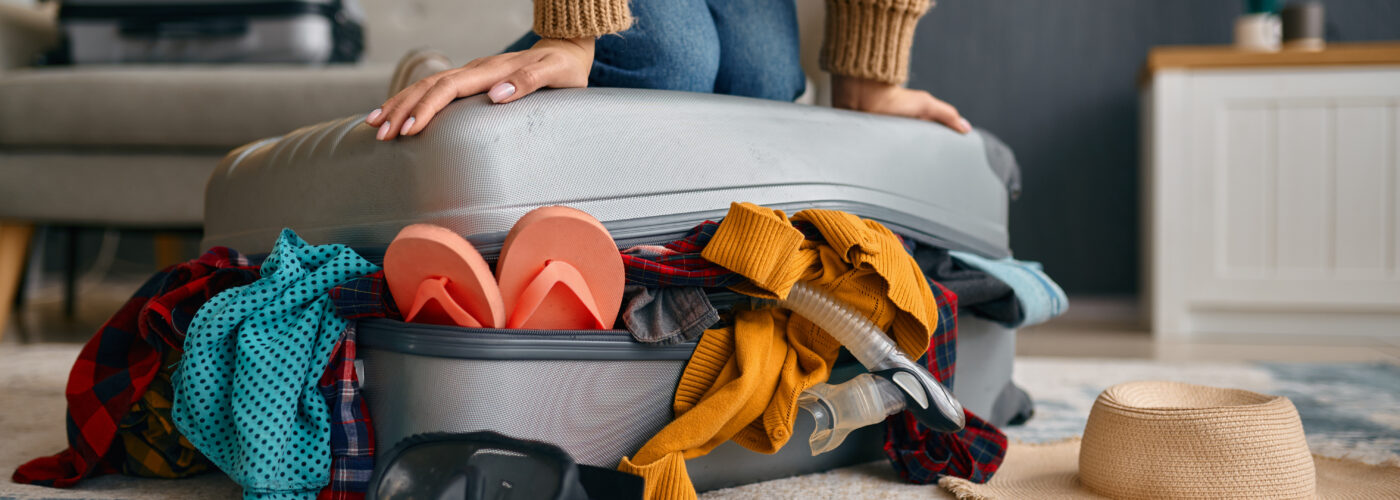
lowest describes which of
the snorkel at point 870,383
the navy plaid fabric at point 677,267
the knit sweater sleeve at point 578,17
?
the snorkel at point 870,383

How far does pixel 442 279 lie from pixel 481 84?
145 millimetres

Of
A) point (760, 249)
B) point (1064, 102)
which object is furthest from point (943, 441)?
point (1064, 102)

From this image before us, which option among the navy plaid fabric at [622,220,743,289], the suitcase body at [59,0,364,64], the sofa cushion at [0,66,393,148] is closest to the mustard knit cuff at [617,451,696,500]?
the navy plaid fabric at [622,220,743,289]

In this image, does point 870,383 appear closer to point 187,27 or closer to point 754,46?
point 754,46

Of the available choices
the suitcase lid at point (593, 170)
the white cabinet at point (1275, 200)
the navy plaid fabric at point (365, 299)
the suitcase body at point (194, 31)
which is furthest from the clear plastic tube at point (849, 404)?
the white cabinet at point (1275, 200)

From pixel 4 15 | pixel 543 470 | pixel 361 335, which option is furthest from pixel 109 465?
pixel 4 15

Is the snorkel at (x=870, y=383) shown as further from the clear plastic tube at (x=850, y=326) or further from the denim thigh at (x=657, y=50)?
the denim thigh at (x=657, y=50)

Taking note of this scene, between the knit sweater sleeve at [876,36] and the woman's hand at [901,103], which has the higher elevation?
the knit sweater sleeve at [876,36]

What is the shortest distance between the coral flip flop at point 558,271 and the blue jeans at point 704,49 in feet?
0.86

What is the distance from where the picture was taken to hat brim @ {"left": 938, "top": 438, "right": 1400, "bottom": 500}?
24.4 inches

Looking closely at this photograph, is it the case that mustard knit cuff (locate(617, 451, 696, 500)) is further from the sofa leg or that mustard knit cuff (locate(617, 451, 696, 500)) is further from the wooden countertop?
the wooden countertop

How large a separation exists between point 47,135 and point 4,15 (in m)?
0.35

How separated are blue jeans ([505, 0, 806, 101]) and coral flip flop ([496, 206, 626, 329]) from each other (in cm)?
26

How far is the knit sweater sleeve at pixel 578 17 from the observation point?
0.66m
